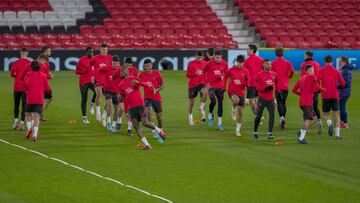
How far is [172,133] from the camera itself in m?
24.1

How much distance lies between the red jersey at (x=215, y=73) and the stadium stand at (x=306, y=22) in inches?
835

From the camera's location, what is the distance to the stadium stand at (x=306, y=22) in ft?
154

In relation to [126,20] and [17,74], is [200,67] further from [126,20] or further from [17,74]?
[126,20]

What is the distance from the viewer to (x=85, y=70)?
2594cm

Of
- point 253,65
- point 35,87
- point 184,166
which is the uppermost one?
point 253,65

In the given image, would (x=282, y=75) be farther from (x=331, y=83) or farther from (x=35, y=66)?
(x=35, y=66)

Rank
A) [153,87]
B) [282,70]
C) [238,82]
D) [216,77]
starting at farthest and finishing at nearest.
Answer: [282,70]
[216,77]
[238,82]
[153,87]

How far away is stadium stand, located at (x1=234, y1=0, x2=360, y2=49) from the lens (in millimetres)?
47062

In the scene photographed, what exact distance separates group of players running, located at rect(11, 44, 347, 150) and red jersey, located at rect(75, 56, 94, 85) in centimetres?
3

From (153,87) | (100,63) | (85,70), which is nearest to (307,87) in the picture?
(153,87)

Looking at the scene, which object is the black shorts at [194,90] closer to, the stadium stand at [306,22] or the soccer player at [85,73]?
the soccer player at [85,73]

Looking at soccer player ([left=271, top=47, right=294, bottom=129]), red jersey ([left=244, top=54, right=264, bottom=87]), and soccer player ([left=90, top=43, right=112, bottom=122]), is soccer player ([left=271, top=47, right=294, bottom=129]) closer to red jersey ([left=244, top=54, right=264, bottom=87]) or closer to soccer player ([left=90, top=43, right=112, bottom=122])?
red jersey ([left=244, top=54, right=264, bottom=87])

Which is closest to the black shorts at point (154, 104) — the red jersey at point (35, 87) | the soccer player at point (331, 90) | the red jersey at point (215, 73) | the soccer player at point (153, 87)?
the soccer player at point (153, 87)

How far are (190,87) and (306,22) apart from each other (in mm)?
24373
